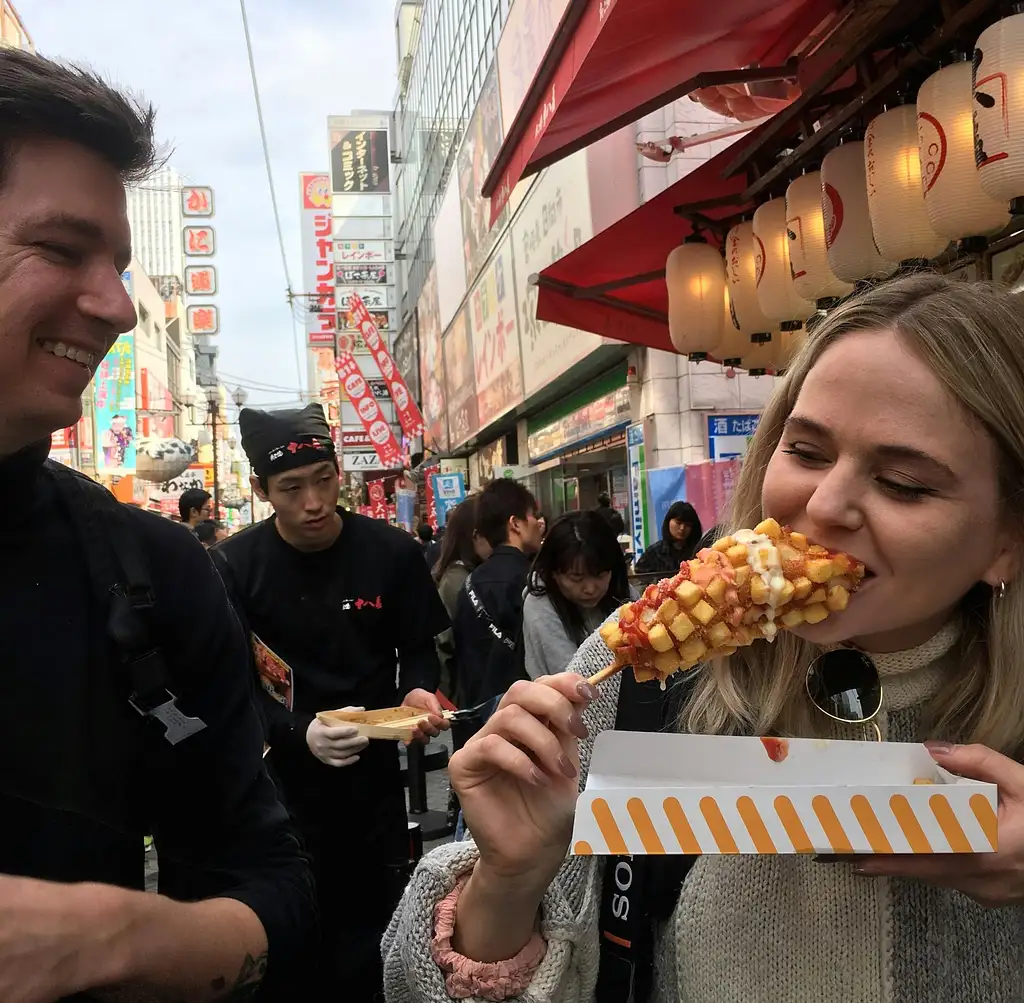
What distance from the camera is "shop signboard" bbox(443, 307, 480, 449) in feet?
71.3

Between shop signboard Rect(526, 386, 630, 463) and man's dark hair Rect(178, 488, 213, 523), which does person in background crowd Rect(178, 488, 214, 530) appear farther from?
shop signboard Rect(526, 386, 630, 463)

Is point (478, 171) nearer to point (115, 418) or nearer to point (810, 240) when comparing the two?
point (810, 240)

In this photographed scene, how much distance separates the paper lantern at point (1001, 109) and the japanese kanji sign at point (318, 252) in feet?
121

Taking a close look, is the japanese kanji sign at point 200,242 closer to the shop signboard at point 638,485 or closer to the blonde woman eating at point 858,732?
the shop signboard at point 638,485

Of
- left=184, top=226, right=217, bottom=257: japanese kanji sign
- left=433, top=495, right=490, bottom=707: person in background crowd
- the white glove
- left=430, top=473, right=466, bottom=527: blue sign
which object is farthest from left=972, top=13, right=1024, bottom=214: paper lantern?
left=184, top=226, right=217, bottom=257: japanese kanji sign

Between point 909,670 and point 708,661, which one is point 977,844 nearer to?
point 909,670

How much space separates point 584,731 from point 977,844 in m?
0.51

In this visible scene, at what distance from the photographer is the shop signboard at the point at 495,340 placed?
53.9 ft

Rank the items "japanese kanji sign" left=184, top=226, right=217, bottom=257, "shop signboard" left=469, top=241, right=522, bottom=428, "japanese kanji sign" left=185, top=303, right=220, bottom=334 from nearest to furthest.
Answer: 1. "shop signboard" left=469, top=241, right=522, bottom=428
2. "japanese kanji sign" left=184, top=226, right=217, bottom=257
3. "japanese kanji sign" left=185, top=303, right=220, bottom=334

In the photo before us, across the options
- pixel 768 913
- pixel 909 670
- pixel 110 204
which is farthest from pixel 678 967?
pixel 110 204

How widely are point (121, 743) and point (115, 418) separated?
1168 inches

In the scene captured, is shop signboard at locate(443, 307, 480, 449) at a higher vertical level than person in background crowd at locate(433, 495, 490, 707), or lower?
higher

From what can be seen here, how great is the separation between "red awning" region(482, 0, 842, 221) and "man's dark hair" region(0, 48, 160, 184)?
331 cm

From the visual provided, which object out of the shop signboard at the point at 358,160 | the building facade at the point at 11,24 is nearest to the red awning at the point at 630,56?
the building facade at the point at 11,24
